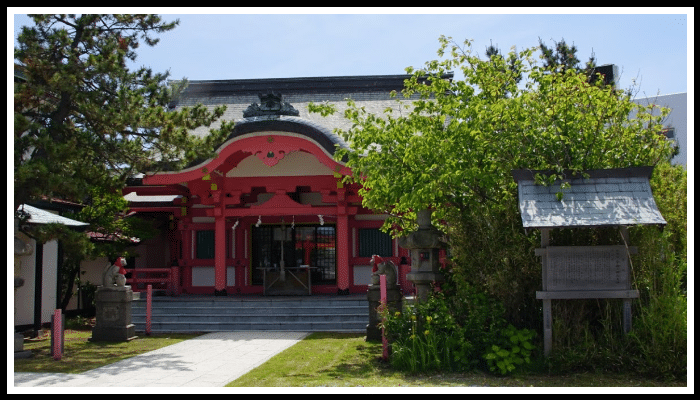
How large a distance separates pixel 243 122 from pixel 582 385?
1025cm

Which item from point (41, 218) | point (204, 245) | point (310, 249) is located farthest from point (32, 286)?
point (310, 249)

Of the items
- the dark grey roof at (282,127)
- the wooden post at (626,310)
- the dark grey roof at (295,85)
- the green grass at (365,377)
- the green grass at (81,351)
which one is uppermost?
the dark grey roof at (295,85)

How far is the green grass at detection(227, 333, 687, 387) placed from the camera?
299 inches

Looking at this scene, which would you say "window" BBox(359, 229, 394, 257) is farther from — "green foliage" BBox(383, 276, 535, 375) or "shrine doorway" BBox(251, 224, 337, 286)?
"green foliage" BBox(383, 276, 535, 375)

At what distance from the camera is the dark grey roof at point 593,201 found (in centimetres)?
786

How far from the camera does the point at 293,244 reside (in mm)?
18172

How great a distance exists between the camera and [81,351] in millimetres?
10789

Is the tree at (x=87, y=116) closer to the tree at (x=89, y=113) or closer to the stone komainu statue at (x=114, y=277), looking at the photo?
the tree at (x=89, y=113)

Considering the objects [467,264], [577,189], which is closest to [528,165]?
[577,189]

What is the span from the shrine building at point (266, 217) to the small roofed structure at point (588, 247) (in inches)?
298

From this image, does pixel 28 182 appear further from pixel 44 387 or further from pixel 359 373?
pixel 359 373

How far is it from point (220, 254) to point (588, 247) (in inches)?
414

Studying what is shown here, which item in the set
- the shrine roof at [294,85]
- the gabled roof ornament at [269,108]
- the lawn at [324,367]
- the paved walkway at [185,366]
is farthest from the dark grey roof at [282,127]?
the shrine roof at [294,85]

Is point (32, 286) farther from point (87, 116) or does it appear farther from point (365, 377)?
point (365, 377)
